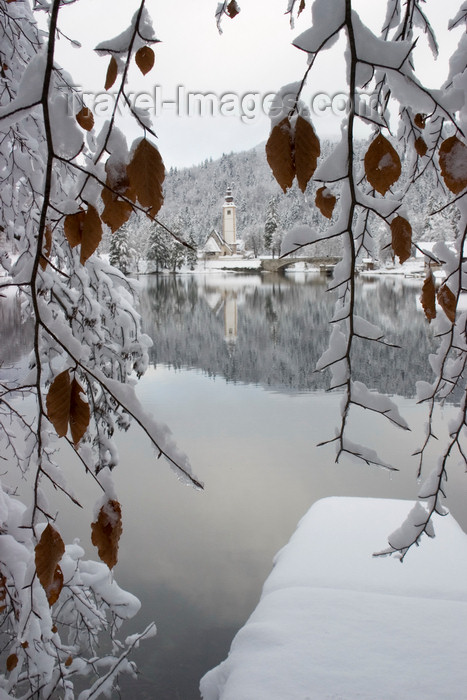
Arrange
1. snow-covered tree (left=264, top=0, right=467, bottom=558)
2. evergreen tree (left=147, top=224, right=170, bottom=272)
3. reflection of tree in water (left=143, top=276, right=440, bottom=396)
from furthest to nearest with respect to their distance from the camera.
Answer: evergreen tree (left=147, top=224, right=170, bottom=272) < reflection of tree in water (left=143, top=276, right=440, bottom=396) < snow-covered tree (left=264, top=0, right=467, bottom=558)

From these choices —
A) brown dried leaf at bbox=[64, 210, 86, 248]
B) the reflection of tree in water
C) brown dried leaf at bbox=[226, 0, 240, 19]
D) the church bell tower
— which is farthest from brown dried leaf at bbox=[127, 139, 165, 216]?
the church bell tower

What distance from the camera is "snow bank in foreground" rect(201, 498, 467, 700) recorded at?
2.98 meters

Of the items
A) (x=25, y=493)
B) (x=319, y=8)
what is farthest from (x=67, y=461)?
(x=319, y=8)

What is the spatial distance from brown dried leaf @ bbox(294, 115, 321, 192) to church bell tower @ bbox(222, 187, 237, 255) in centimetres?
5534

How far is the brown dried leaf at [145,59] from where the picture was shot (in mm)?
731

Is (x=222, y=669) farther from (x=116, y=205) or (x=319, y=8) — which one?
(x=319, y=8)

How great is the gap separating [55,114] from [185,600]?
5.87 meters

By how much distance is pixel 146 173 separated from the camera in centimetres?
63

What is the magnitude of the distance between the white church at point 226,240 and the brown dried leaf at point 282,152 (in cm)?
Answer: 5385

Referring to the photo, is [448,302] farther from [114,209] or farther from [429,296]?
[114,209]

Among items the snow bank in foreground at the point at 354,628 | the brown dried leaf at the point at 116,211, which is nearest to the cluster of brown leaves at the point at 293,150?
the brown dried leaf at the point at 116,211

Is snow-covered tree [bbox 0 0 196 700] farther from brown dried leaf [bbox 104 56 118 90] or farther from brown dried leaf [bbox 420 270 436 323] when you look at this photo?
brown dried leaf [bbox 420 270 436 323]

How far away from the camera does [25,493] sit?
746 centimetres

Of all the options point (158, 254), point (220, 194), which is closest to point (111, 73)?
point (158, 254)
